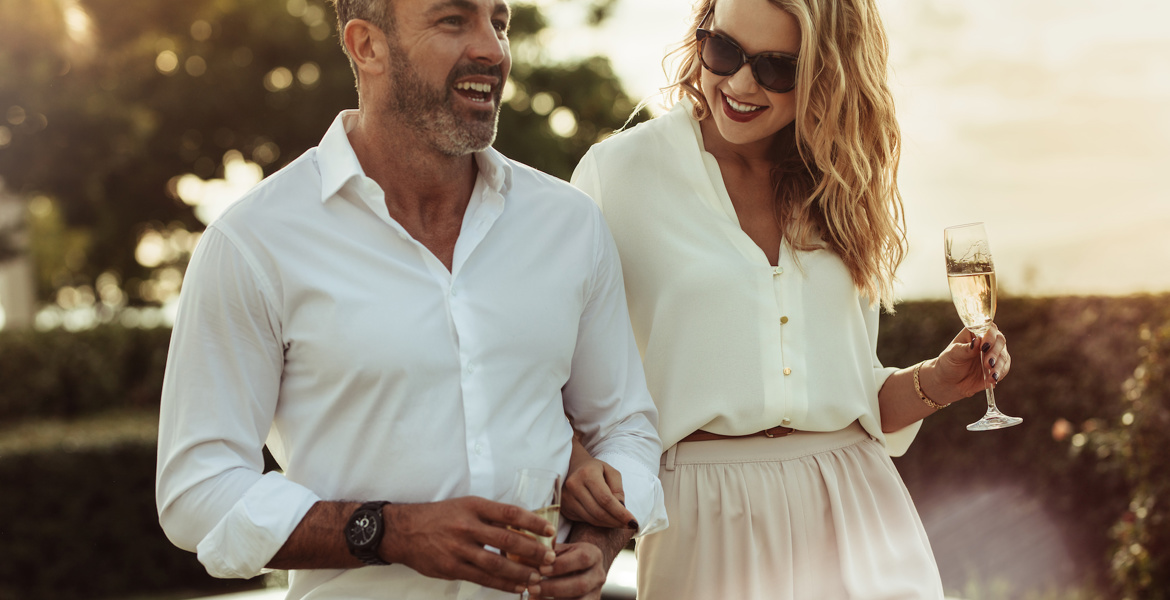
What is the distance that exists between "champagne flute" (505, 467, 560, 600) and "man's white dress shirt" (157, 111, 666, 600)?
1.14 feet

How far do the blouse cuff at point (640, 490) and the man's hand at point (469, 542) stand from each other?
16.6 inches

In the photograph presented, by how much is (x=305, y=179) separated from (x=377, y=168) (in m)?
0.20

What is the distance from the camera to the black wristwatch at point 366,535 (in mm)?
2441

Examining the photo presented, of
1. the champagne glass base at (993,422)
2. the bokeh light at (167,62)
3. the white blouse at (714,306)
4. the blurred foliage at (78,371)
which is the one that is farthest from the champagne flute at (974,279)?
the bokeh light at (167,62)

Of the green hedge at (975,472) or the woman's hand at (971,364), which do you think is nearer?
the woman's hand at (971,364)

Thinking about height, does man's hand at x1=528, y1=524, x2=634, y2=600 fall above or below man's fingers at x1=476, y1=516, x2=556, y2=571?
below

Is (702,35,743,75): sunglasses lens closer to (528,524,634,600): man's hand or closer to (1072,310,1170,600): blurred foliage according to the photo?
(528,524,634,600): man's hand

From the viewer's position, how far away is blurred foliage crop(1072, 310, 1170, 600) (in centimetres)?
561

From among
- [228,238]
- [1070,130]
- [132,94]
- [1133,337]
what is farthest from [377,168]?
[132,94]

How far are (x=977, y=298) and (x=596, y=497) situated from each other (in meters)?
1.36

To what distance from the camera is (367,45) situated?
9.37ft

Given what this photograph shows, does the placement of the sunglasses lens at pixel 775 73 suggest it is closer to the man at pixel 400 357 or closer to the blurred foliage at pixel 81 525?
the man at pixel 400 357

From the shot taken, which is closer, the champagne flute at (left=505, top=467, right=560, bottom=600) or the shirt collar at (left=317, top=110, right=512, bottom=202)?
the champagne flute at (left=505, top=467, right=560, bottom=600)

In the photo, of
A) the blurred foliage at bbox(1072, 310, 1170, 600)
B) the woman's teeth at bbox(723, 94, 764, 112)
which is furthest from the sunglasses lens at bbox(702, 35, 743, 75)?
the blurred foliage at bbox(1072, 310, 1170, 600)
